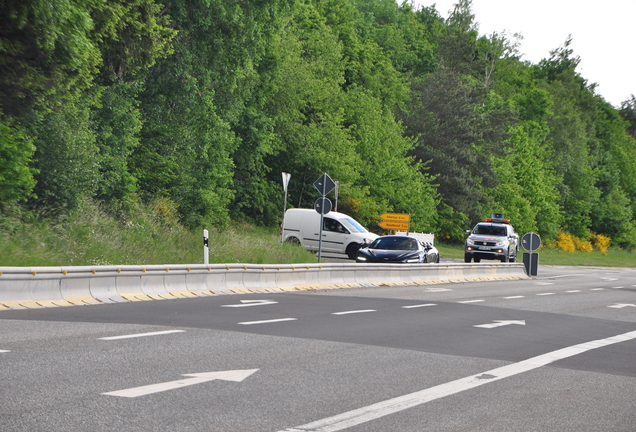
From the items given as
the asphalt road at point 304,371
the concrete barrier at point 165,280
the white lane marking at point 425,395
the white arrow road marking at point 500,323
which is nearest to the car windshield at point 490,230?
the concrete barrier at point 165,280

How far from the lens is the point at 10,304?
12.5m

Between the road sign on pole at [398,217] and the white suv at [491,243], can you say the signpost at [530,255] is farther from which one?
the road sign on pole at [398,217]

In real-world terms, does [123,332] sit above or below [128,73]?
below

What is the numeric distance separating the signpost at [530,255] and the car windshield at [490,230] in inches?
211

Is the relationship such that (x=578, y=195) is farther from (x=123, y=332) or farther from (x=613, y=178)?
(x=123, y=332)

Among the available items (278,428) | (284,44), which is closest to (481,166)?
(284,44)

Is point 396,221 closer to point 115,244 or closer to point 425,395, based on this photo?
point 115,244

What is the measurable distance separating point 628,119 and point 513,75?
48050 millimetres

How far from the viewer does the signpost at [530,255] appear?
1299 inches

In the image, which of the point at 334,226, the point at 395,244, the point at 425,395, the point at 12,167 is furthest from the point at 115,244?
the point at 334,226

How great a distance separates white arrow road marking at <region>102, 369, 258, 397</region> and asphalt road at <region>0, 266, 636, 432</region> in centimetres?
2

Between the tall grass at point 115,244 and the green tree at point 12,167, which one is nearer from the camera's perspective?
the tall grass at point 115,244

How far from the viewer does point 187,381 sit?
273 inches

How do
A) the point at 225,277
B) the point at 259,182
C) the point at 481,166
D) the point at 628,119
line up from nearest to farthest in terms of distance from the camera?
1. the point at 225,277
2. the point at 259,182
3. the point at 481,166
4. the point at 628,119
